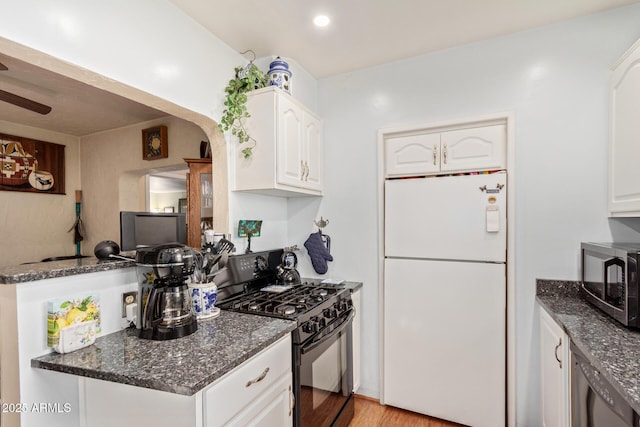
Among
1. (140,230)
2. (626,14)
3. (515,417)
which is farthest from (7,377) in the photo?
(626,14)

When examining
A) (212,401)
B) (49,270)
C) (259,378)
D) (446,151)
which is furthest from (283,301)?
(446,151)

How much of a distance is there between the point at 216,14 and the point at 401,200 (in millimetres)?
1658

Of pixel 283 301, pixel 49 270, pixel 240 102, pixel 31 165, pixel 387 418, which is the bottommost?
pixel 387 418

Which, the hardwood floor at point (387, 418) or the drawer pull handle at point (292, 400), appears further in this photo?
the hardwood floor at point (387, 418)

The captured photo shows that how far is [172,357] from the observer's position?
110 cm

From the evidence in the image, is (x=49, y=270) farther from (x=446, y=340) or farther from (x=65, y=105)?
(x=65, y=105)

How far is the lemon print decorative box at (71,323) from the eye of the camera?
115 cm

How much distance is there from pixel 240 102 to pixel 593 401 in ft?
7.30

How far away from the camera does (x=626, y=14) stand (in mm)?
1811

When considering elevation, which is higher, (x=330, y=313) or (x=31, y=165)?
(x=31, y=165)

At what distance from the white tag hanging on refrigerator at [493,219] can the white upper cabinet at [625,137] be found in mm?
576

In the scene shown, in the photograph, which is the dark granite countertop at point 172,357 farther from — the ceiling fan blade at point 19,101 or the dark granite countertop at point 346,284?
the ceiling fan blade at point 19,101

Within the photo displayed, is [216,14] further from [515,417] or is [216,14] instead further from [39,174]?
[39,174]

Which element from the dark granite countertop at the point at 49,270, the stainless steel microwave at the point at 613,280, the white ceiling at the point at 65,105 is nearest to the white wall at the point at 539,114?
the stainless steel microwave at the point at 613,280
